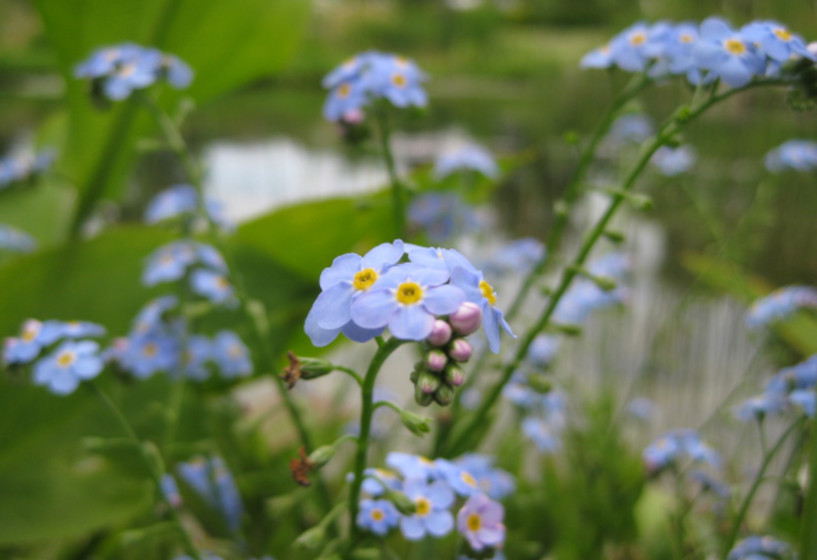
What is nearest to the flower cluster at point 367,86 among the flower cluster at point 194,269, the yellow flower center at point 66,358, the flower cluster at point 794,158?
the flower cluster at point 194,269

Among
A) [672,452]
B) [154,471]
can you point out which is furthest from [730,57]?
[154,471]

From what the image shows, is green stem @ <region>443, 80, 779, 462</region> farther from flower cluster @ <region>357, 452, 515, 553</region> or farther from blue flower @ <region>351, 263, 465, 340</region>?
blue flower @ <region>351, 263, 465, 340</region>

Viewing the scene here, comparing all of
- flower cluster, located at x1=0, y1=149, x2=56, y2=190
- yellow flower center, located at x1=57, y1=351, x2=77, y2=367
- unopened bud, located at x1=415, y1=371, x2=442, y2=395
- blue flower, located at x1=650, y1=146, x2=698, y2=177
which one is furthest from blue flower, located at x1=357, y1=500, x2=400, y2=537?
blue flower, located at x1=650, y1=146, x2=698, y2=177

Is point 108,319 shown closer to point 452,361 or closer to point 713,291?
point 452,361

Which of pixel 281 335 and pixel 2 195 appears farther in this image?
pixel 2 195

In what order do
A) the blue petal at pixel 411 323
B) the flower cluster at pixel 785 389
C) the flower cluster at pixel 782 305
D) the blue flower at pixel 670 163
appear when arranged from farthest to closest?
1. the blue flower at pixel 670 163
2. the flower cluster at pixel 782 305
3. the flower cluster at pixel 785 389
4. the blue petal at pixel 411 323

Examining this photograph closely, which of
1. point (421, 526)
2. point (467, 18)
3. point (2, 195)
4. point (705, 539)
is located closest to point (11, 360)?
point (421, 526)

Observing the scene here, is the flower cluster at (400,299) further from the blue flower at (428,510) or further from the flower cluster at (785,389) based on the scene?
the flower cluster at (785,389)
